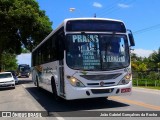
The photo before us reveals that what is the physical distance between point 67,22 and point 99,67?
218 centimetres

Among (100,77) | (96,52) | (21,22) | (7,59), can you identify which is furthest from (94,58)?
(7,59)

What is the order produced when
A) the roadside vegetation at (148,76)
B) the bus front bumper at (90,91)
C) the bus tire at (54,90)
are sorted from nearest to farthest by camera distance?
1. the bus front bumper at (90,91)
2. the bus tire at (54,90)
3. the roadside vegetation at (148,76)

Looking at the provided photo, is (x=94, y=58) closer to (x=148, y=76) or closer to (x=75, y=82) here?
(x=75, y=82)

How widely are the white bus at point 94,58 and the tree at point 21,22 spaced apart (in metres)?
26.6

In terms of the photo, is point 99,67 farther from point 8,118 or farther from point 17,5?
point 17,5

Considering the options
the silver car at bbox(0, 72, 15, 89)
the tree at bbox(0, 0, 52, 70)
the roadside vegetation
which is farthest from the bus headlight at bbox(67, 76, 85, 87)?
the tree at bbox(0, 0, 52, 70)

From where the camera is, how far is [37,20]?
1615 inches

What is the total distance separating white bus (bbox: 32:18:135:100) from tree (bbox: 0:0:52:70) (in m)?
26.6

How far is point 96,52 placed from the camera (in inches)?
545

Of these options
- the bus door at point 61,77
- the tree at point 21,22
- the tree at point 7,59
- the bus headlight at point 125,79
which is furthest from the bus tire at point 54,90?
the tree at point 7,59

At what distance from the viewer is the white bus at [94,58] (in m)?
13.6

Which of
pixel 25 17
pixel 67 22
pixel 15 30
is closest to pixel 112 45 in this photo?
pixel 67 22

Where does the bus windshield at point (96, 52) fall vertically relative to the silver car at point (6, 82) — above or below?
above

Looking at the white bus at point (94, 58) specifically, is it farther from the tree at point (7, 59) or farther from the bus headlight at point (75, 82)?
the tree at point (7, 59)
